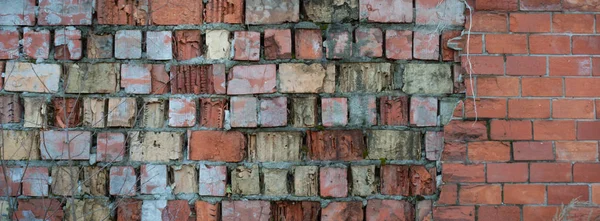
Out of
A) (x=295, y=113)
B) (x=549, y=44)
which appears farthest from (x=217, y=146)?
(x=549, y=44)

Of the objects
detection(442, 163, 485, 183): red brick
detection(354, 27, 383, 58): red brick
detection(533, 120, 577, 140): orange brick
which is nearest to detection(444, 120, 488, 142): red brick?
detection(442, 163, 485, 183): red brick

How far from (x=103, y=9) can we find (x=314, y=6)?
94 cm

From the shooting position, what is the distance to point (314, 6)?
2371 mm

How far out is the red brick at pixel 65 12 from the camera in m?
2.38

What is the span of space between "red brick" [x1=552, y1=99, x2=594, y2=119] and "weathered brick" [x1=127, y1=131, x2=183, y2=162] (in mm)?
1645

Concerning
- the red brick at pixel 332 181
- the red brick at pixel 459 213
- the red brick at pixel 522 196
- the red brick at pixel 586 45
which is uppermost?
the red brick at pixel 586 45

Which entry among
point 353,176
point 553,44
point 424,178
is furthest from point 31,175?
point 553,44

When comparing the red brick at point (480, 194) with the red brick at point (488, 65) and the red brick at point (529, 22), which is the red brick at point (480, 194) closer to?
the red brick at point (488, 65)

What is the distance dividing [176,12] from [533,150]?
5.51 feet

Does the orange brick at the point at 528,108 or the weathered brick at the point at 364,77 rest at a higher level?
the weathered brick at the point at 364,77

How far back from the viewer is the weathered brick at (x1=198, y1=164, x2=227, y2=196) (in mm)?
2336

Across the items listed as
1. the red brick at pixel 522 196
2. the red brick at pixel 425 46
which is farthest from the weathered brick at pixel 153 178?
the red brick at pixel 522 196

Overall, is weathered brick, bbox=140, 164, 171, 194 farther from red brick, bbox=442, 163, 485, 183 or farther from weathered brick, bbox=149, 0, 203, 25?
red brick, bbox=442, 163, 485, 183

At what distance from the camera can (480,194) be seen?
7.64 feet
